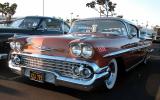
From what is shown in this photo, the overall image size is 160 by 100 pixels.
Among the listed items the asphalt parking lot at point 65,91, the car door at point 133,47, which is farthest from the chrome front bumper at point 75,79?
the car door at point 133,47

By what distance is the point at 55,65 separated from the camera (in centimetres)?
476

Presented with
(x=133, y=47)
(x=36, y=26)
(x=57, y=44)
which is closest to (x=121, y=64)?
(x=133, y=47)

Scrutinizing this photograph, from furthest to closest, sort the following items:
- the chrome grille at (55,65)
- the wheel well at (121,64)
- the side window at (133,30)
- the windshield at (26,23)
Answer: the windshield at (26,23) < the side window at (133,30) < the wheel well at (121,64) < the chrome grille at (55,65)

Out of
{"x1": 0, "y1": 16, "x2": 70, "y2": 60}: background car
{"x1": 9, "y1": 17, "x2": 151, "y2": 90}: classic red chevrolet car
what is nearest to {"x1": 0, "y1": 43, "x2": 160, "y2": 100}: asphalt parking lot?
{"x1": 9, "y1": 17, "x2": 151, "y2": 90}: classic red chevrolet car

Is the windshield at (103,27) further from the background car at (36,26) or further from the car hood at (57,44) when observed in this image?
the background car at (36,26)

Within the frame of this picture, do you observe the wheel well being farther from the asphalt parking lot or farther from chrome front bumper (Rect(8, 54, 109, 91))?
chrome front bumper (Rect(8, 54, 109, 91))

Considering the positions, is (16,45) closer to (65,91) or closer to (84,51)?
(65,91)

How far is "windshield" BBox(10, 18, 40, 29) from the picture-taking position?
8.79 metres

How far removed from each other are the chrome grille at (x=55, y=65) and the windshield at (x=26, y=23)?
3.83m

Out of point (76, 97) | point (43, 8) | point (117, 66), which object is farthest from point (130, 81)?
point (43, 8)

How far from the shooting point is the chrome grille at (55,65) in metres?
4.64

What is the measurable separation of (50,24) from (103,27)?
3.18m

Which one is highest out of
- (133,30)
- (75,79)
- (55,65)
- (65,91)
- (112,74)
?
(133,30)

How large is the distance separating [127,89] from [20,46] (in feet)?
Answer: 7.24
